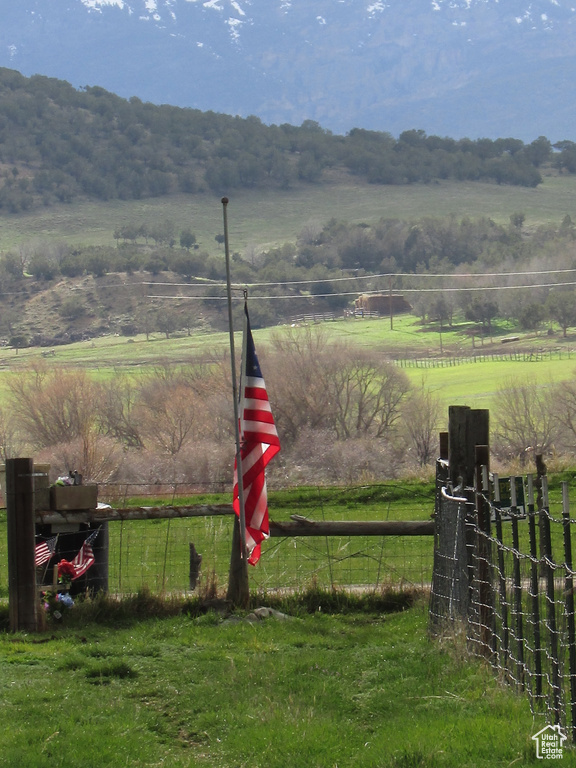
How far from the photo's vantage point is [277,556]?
1731 cm

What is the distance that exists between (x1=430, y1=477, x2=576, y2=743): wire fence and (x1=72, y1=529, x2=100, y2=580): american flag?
4.53 m

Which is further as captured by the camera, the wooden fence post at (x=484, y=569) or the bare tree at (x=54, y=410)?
the bare tree at (x=54, y=410)

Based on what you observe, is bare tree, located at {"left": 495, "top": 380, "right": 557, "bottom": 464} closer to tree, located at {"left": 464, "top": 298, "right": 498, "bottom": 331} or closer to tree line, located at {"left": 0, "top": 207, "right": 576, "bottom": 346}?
tree line, located at {"left": 0, "top": 207, "right": 576, "bottom": 346}

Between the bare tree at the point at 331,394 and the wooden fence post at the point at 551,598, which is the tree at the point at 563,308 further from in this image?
the wooden fence post at the point at 551,598

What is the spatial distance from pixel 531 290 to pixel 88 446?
83308 mm

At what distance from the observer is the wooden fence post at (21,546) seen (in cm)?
1052

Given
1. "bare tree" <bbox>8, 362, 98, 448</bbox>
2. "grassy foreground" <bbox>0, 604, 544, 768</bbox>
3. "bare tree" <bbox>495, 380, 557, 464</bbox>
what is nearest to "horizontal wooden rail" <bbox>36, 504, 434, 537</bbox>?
"grassy foreground" <bbox>0, 604, 544, 768</bbox>

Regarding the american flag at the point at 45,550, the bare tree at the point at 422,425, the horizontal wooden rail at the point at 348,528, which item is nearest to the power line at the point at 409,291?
the bare tree at the point at 422,425

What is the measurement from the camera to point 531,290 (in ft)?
412

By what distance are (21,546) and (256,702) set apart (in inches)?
172

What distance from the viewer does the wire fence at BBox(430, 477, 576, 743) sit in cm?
586

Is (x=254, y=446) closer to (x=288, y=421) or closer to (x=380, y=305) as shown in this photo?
(x=288, y=421)

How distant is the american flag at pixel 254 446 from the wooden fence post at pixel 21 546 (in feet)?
7.36

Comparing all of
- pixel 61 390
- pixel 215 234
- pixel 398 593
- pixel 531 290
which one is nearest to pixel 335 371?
pixel 61 390
